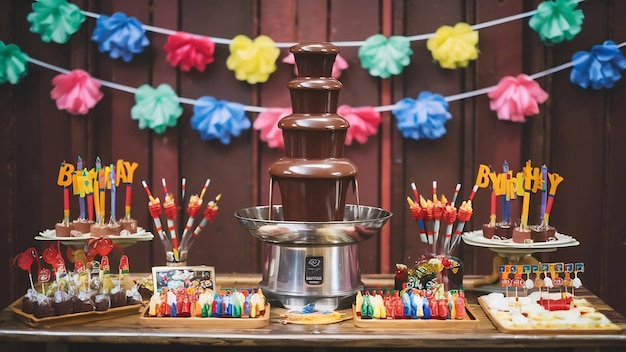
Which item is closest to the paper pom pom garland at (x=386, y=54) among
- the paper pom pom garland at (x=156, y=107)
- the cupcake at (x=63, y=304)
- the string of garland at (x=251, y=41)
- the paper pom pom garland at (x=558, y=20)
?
the string of garland at (x=251, y=41)

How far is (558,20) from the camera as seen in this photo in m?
3.11

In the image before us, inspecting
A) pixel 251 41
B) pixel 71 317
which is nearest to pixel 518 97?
pixel 251 41

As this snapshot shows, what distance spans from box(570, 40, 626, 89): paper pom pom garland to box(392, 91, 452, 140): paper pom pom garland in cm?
53

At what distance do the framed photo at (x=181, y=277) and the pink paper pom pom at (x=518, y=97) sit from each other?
1321 mm

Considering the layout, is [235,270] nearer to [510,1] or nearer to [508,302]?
[508,302]

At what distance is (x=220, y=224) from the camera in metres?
3.36

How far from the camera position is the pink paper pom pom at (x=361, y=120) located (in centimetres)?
321

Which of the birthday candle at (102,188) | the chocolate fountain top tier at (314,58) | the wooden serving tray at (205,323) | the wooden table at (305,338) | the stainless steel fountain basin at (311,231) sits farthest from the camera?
the birthday candle at (102,188)

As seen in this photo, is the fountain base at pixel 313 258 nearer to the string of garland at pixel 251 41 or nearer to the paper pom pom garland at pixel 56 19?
the string of garland at pixel 251 41

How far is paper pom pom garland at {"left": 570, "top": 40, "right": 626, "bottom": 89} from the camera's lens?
10.2ft

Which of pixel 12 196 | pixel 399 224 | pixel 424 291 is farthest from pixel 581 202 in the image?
pixel 12 196

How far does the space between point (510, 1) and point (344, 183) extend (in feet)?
3.78

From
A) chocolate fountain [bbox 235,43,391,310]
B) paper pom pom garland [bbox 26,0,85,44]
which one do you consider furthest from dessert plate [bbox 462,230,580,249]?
paper pom pom garland [bbox 26,0,85,44]

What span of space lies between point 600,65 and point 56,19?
2100 millimetres
